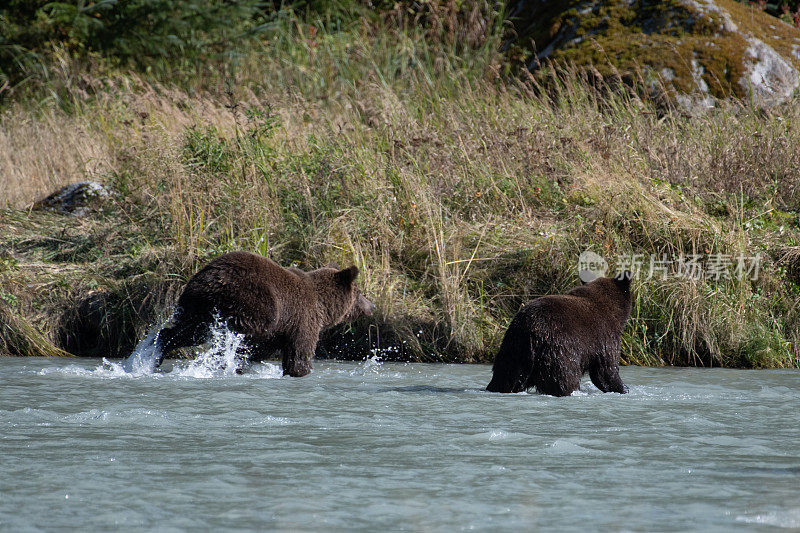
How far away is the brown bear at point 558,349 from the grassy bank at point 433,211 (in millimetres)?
2436

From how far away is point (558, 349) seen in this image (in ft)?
23.7

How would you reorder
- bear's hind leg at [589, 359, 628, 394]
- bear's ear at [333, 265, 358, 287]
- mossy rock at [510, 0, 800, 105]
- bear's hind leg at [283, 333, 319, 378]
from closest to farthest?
1. bear's hind leg at [589, 359, 628, 394]
2. bear's hind leg at [283, 333, 319, 378]
3. bear's ear at [333, 265, 358, 287]
4. mossy rock at [510, 0, 800, 105]

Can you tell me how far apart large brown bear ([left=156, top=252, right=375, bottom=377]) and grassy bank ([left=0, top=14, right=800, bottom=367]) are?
1352mm

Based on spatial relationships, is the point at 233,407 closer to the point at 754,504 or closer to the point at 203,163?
the point at 754,504

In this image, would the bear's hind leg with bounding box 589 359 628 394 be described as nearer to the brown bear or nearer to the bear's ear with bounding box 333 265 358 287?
the brown bear

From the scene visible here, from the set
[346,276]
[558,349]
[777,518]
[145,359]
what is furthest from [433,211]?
[777,518]

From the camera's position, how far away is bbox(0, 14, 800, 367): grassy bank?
1018cm

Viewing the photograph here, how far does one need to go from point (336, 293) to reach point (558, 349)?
2878mm

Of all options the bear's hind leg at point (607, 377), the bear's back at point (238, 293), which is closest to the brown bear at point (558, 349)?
the bear's hind leg at point (607, 377)

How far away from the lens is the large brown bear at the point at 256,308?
27.2 ft

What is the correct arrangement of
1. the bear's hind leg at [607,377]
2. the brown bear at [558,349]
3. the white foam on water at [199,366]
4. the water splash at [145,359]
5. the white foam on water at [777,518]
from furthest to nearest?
the water splash at [145,359] → the white foam on water at [199,366] → the bear's hind leg at [607,377] → the brown bear at [558,349] → the white foam on water at [777,518]

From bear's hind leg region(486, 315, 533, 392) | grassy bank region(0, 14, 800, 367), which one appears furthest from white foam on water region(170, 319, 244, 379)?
bear's hind leg region(486, 315, 533, 392)

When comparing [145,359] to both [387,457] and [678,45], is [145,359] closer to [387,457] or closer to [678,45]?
[387,457]

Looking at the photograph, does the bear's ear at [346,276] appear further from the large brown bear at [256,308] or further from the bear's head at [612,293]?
the bear's head at [612,293]
